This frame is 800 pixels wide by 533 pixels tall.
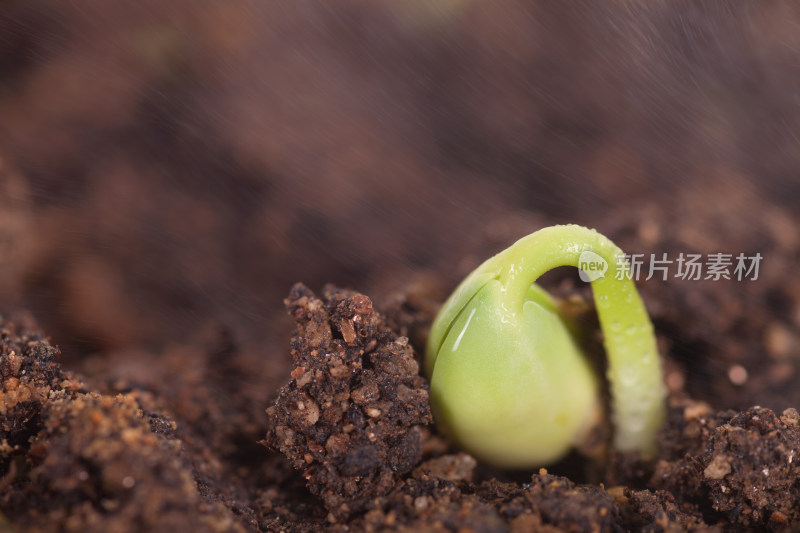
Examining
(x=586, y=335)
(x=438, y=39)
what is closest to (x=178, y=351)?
(x=586, y=335)

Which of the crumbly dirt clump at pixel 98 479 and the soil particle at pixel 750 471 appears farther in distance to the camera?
the soil particle at pixel 750 471

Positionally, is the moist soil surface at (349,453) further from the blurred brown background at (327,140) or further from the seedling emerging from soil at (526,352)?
the blurred brown background at (327,140)

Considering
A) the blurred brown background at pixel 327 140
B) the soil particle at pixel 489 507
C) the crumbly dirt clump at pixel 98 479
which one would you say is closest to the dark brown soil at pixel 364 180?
the blurred brown background at pixel 327 140

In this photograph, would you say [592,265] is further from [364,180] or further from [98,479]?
[364,180]

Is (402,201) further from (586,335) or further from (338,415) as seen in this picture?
(338,415)

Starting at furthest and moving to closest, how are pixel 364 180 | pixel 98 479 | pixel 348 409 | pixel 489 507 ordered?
pixel 364 180 → pixel 348 409 → pixel 489 507 → pixel 98 479

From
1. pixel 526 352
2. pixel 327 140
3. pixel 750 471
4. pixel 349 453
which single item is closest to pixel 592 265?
pixel 526 352
